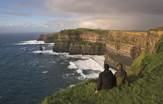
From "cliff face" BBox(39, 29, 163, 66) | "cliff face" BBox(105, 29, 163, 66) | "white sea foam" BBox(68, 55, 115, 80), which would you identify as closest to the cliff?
"cliff face" BBox(39, 29, 163, 66)

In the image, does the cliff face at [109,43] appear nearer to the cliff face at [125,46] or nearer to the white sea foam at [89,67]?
the cliff face at [125,46]

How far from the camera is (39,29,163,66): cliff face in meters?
57.6

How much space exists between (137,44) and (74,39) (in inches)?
2044

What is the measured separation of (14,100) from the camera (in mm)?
39125

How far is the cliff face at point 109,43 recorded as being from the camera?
189ft

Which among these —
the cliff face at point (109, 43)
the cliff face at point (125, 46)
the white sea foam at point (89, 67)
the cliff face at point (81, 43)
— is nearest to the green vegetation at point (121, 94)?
the cliff face at point (109, 43)

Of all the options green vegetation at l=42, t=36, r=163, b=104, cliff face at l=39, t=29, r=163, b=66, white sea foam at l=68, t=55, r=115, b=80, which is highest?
green vegetation at l=42, t=36, r=163, b=104

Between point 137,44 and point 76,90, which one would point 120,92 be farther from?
point 137,44

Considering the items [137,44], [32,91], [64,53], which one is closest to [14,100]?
[32,91]

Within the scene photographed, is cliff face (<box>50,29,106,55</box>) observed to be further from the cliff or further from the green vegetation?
the green vegetation

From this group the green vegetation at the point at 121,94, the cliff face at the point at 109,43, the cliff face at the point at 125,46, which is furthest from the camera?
the cliff face at the point at 125,46

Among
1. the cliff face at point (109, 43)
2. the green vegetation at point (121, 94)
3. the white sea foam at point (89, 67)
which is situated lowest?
the white sea foam at point (89, 67)

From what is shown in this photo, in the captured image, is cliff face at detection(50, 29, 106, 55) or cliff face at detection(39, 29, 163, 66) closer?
cliff face at detection(39, 29, 163, 66)

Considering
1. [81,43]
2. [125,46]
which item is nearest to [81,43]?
[81,43]
